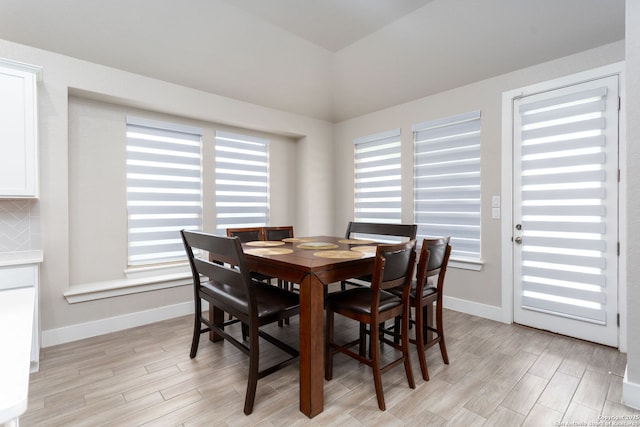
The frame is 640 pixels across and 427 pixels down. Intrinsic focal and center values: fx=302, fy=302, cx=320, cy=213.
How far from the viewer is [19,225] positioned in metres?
2.45

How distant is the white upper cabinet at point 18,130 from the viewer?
7.08ft

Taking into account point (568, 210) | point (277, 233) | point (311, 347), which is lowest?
point (311, 347)

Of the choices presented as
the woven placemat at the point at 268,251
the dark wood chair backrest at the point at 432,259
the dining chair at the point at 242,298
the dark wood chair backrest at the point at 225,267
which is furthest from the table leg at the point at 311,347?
the dark wood chair backrest at the point at 432,259

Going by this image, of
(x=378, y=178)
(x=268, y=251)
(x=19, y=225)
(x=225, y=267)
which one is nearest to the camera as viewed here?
(x=225, y=267)

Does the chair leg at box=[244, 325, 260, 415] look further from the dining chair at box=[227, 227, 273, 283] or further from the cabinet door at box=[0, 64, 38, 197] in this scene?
the cabinet door at box=[0, 64, 38, 197]

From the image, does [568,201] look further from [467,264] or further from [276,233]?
[276,233]

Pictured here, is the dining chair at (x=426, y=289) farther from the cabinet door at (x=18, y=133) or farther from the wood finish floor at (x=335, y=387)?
the cabinet door at (x=18, y=133)

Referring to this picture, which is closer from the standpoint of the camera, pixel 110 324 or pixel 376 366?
pixel 376 366

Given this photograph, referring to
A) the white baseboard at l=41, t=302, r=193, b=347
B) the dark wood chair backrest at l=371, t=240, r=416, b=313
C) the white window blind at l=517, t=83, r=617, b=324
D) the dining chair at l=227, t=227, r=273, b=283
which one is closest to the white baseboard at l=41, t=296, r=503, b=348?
the white baseboard at l=41, t=302, r=193, b=347

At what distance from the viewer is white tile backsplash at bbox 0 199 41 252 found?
2393mm

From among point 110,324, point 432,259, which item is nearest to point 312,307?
point 432,259

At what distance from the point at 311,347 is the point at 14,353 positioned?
4.12 feet

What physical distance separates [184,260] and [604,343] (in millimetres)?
4124

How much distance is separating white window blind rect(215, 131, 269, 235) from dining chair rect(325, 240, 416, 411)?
2.26 metres
